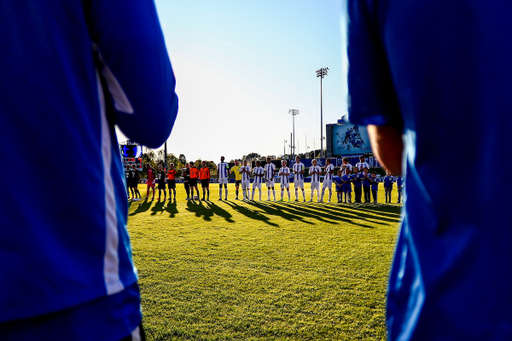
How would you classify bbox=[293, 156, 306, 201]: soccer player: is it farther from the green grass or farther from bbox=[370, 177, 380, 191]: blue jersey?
the green grass

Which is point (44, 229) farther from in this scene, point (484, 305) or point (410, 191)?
point (484, 305)

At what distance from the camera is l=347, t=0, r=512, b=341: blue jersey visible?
0.62 metres

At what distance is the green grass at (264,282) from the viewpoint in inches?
116

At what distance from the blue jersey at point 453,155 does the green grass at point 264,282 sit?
242 centimetres

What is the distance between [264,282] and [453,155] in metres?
3.76

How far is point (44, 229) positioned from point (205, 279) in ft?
12.0

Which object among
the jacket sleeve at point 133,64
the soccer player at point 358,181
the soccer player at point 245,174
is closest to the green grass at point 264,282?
the jacket sleeve at point 133,64

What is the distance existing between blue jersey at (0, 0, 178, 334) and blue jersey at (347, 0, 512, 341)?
2.31 ft

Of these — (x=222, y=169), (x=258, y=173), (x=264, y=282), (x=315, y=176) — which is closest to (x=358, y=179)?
(x=315, y=176)

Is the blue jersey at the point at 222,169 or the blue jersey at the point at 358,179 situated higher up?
the blue jersey at the point at 222,169

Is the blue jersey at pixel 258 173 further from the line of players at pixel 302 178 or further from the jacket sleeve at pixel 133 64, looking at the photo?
the jacket sleeve at pixel 133 64

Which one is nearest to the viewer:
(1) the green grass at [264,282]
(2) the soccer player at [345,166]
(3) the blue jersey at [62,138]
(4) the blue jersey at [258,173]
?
(3) the blue jersey at [62,138]

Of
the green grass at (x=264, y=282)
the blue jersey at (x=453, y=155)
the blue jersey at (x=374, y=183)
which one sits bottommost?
the green grass at (x=264, y=282)

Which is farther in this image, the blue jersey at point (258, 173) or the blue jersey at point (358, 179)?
the blue jersey at point (258, 173)
